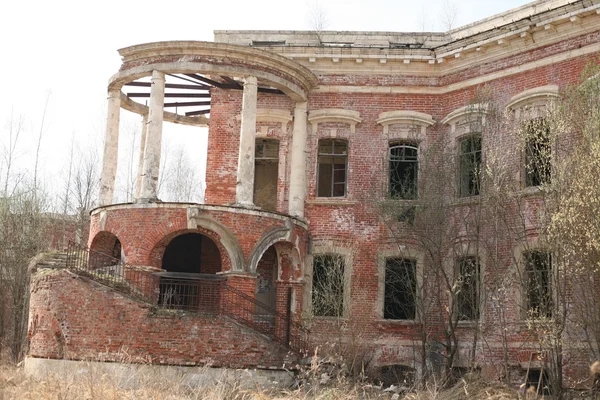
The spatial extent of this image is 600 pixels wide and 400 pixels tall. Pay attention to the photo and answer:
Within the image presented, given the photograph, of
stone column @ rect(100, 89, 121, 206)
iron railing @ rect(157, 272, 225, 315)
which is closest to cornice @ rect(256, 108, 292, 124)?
stone column @ rect(100, 89, 121, 206)

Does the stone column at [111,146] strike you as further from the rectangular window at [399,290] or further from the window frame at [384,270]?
the rectangular window at [399,290]

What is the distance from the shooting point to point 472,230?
19812 mm

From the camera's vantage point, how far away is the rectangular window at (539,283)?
16266 millimetres

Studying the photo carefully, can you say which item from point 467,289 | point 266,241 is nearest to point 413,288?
point 467,289

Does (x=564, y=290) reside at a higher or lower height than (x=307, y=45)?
lower

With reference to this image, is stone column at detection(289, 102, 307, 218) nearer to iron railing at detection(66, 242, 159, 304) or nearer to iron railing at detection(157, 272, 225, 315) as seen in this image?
iron railing at detection(157, 272, 225, 315)

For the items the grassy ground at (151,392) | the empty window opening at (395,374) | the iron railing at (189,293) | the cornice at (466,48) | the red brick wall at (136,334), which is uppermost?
the cornice at (466,48)

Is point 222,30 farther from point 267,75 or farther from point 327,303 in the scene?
point 327,303

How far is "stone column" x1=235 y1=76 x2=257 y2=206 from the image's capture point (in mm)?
19781

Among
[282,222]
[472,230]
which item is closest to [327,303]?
[282,222]

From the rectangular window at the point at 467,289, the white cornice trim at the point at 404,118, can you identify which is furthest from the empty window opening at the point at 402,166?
the rectangular window at the point at 467,289

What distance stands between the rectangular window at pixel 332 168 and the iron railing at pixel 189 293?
4.43 metres

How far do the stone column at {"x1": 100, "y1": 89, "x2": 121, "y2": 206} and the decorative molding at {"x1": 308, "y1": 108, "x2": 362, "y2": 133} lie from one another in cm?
566

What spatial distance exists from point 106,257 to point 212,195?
3786mm
